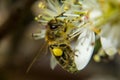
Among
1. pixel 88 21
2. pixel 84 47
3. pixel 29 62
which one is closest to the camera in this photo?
pixel 88 21

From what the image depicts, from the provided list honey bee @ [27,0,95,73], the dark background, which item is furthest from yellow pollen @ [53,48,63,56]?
the dark background

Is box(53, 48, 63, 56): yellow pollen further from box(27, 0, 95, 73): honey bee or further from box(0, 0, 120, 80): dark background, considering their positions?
Answer: box(0, 0, 120, 80): dark background

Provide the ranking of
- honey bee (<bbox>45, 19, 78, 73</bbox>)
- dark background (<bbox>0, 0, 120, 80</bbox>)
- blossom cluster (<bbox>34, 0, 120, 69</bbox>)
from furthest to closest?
1. dark background (<bbox>0, 0, 120, 80</bbox>)
2. honey bee (<bbox>45, 19, 78, 73</bbox>)
3. blossom cluster (<bbox>34, 0, 120, 69</bbox>)

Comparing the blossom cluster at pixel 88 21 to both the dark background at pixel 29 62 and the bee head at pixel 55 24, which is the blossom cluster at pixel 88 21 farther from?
the dark background at pixel 29 62

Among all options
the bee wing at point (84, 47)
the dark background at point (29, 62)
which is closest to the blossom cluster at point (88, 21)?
the bee wing at point (84, 47)

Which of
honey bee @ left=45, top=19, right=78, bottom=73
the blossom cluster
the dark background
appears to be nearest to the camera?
the blossom cluster

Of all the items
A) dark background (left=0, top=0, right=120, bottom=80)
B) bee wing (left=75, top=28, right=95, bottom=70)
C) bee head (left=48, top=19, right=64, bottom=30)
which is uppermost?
bee head (left=48, top=19, right=64, bottom=30)

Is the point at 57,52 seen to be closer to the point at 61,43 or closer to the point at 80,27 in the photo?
the point at 61,43

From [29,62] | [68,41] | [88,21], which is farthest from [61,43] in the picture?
[29,62]
